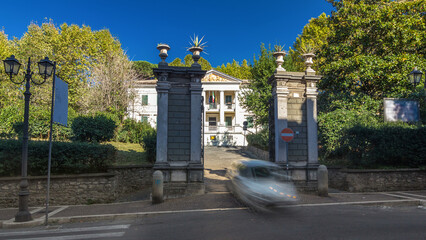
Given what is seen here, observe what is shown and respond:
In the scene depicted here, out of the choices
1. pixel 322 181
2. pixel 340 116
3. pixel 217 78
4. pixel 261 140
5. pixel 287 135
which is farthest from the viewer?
pixel 217 78

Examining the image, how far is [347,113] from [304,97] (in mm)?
4443

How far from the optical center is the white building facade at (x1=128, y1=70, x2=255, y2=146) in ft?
126

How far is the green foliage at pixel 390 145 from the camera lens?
40.7 feet

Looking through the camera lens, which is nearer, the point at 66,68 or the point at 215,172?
the point at 215,172

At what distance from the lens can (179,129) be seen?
11.0 m

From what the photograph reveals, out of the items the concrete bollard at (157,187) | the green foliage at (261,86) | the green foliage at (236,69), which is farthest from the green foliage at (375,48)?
the green foliage at (236,69)

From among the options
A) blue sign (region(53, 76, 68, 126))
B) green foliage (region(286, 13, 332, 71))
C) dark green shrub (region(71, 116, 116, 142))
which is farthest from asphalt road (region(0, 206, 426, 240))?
green foliage (region(286, 13, 332, 71))

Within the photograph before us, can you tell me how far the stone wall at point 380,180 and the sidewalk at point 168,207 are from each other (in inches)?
42.3

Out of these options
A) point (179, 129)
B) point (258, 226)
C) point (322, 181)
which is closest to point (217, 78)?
point (179, 129)

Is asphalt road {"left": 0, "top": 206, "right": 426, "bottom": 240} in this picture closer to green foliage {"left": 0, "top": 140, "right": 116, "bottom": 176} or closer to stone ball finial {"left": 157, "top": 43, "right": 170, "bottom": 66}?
green foliage {"left": 0, "top": 140, "right": 116, "bottom": 176}

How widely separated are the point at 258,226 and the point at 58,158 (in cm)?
838

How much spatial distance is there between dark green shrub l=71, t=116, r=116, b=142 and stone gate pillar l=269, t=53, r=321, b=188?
444 inches

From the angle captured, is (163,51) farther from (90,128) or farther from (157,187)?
(90,128)

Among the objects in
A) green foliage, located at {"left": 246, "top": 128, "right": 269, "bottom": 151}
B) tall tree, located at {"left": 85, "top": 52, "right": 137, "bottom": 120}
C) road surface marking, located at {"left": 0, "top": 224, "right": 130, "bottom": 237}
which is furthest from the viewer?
tall tree, located at {"left": 85, "top": 52, "right": 137, "bottom": 120}
